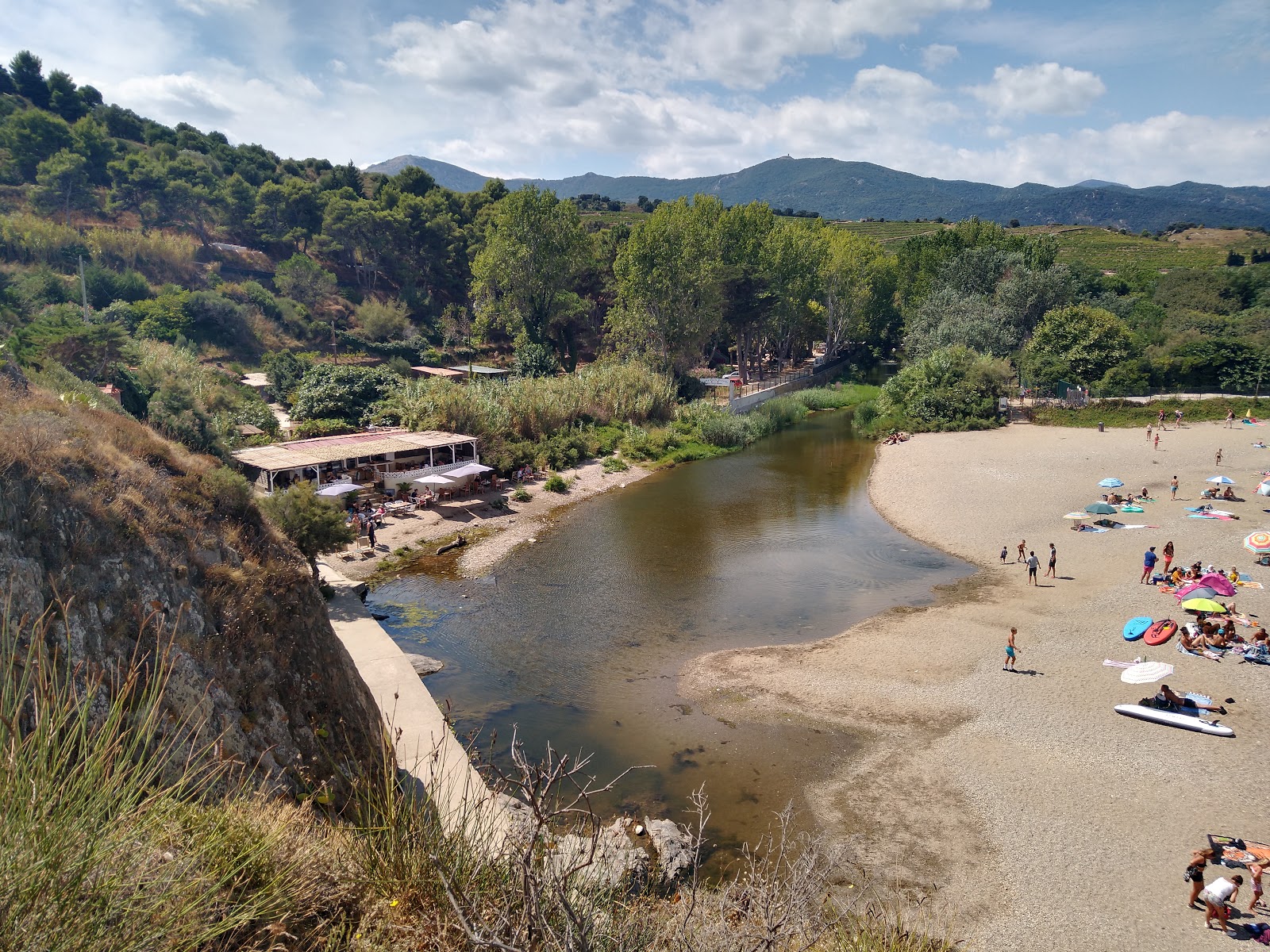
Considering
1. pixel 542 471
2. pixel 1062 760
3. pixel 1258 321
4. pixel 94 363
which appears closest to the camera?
pixel 1062 760

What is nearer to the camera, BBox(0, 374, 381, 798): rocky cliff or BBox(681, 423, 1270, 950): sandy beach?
BBox(0, 374, 381, 798): rocky cliff

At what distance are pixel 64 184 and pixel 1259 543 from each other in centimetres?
8199

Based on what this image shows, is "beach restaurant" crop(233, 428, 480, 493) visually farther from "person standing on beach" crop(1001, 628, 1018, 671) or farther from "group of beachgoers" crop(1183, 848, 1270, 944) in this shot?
"group of beachgoers" crop(1183, 848, 1270, 944)

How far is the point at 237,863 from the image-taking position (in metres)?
4.80

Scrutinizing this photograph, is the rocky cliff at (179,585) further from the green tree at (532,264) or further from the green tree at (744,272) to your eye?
the green tree at (744,272)

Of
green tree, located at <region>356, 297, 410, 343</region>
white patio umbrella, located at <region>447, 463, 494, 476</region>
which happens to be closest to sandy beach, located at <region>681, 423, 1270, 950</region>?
white patio umbrella, located at <region>447, 463, 494, 476</region>

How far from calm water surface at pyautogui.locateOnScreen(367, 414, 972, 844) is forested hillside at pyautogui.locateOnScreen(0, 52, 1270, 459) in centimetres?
1066

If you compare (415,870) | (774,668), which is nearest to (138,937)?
(415,870)

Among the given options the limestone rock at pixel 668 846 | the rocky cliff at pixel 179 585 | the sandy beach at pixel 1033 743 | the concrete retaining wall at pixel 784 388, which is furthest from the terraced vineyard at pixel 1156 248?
the rocky cliff at pixel 179 585

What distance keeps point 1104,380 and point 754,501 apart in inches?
1181

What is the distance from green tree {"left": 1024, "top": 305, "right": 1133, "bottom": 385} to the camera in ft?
163

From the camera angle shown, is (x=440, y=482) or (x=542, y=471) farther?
(x=542, y=471)

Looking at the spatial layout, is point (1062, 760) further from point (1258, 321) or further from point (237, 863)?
point (1258, 321)

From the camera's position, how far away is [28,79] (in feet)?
245
